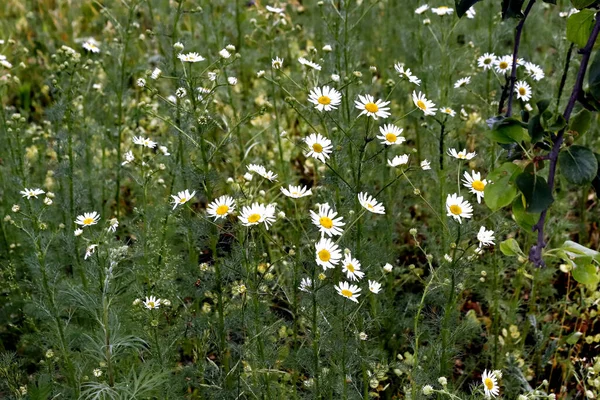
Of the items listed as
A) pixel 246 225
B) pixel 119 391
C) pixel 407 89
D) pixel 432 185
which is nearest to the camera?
pixel 246 225

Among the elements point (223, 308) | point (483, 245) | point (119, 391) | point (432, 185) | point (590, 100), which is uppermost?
point (432, 185)

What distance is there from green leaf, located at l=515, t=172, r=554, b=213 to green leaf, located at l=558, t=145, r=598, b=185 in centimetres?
7

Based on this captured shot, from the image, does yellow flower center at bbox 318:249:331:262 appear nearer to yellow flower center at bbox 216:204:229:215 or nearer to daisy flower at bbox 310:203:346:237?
daisy flower at bbox 310:203:346:237

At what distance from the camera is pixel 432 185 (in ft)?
10.1

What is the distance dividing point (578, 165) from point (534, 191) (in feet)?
0.41

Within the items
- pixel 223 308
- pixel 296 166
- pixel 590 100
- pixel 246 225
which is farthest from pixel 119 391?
pixel 296 166

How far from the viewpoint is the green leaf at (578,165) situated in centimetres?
157

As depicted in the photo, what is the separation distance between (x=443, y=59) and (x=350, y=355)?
1488mm

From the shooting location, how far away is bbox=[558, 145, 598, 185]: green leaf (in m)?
1.57

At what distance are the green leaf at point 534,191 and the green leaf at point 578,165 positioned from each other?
2.7 inches

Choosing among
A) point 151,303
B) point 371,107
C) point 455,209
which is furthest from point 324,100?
point 151,303

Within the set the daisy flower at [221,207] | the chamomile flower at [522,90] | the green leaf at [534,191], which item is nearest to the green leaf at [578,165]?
the green leaf at [534,191]

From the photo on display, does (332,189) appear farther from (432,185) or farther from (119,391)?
(119,391)

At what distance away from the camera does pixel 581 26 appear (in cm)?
165
